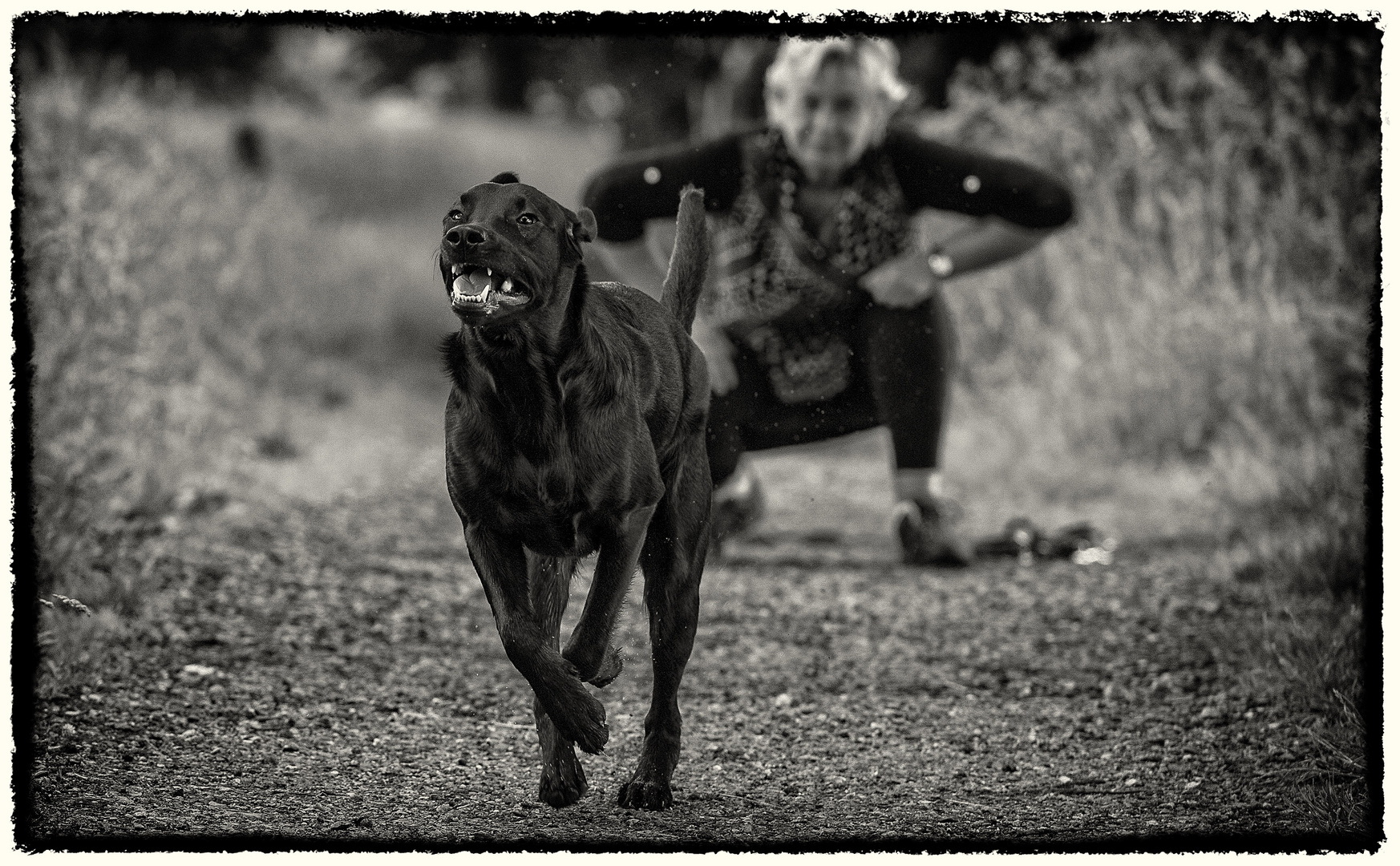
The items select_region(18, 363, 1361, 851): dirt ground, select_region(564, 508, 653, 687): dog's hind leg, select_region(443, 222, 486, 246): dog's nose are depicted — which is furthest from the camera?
select_region(18, 363, 1361, 851): dirt ground

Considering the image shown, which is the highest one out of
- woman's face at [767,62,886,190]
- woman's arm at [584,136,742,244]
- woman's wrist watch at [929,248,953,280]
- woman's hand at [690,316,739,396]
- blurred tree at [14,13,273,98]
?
blurred tree at [14,13,273,98]

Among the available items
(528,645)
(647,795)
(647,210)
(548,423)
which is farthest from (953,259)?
(528,645)

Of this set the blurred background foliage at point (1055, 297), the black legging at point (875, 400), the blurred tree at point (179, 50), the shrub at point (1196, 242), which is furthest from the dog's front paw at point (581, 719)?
the blurred tree at point (179, 50)

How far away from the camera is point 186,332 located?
258 inches

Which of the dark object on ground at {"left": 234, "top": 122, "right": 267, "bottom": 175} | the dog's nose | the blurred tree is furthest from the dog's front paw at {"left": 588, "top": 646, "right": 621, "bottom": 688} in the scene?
the blurred tree

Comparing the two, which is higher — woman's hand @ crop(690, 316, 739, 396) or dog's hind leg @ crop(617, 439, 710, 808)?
woman's hand @ crop(690, 316, 739, 396)

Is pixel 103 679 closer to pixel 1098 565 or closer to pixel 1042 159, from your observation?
pixel 1098 565

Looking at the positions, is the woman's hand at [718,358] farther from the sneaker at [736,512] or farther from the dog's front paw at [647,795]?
the dog's front paw at [647,795]

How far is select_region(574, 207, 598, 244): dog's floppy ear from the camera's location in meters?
2.64

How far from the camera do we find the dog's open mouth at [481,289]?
2426mm

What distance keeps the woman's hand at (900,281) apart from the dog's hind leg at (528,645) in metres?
2.44

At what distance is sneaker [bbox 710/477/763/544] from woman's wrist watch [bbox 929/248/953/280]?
0.93 meters

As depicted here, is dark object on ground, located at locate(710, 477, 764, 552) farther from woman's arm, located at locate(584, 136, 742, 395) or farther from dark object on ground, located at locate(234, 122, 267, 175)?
dark object on ground, located at locate(234, 122, 267, 175)

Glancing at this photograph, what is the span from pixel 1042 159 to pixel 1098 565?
2.74 metres
